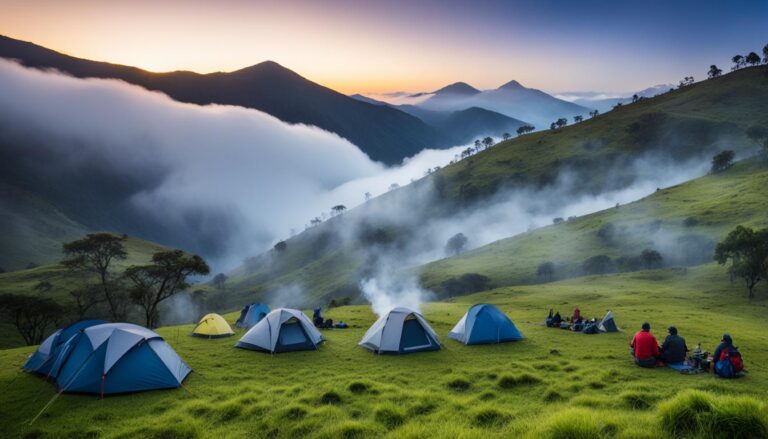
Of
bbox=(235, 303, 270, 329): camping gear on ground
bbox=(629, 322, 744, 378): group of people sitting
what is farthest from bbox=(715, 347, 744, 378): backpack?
bbox=(235, 303, 270, 329): camping gear on ground

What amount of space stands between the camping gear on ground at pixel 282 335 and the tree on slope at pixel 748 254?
51.8 meters

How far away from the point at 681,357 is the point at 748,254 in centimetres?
4628

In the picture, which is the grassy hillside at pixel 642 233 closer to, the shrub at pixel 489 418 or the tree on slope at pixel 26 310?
the tree on slope at pixel 26 310

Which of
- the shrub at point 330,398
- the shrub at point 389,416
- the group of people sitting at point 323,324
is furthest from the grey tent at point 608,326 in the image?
the shrub at point 389,416

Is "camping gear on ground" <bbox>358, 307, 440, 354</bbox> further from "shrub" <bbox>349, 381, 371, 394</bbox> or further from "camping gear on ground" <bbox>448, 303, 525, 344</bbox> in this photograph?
"shrub" <bbox>349, 381, 371, 394</bbox>

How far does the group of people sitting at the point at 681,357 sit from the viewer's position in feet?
55.5

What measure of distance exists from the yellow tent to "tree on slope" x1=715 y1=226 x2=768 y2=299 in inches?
2199

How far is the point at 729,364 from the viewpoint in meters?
16.8

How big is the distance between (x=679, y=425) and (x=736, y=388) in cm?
954

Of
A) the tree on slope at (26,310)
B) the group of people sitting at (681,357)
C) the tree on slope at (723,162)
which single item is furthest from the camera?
the tree on slope at (723,162)

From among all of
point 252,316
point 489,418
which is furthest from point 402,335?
point 252,316

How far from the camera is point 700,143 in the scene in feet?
590

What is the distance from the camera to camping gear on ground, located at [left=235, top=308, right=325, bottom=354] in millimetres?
24625

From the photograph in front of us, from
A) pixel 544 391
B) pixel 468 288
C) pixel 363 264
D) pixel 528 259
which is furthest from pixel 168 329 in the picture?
pixel 363 264
